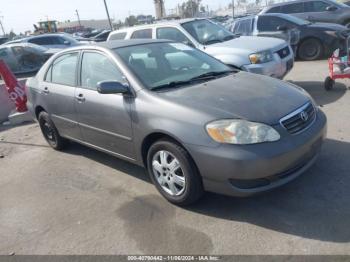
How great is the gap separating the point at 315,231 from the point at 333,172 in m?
1.13

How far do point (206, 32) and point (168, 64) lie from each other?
12.9 ft

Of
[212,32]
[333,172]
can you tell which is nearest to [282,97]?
[333,172]

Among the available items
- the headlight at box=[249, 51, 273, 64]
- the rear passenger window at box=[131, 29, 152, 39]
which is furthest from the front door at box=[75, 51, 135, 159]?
the rear passenger window at box=[131, 29, 152, 39]

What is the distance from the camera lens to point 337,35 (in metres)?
10.3

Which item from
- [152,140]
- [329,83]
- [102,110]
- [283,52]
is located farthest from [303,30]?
[152,140]

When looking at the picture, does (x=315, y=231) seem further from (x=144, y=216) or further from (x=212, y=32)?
(x=212, y=32)

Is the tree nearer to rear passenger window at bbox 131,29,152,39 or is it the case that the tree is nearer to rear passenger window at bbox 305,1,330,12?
rear passenger window at bbox 305,1,330,12

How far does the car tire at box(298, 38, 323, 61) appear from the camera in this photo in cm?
1086

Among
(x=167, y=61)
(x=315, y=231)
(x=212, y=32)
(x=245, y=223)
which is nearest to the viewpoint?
(x=315, y=231)

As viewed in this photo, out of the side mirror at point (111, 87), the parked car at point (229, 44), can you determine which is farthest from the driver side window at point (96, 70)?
the parked car at point (229, 44)

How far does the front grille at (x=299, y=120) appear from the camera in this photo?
3.48 meters

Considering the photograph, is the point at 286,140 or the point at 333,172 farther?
the point at 333,172

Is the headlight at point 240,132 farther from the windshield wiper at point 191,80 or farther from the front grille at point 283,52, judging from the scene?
the front grille at point 283,52

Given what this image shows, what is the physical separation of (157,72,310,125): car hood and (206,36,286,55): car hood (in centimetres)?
302
